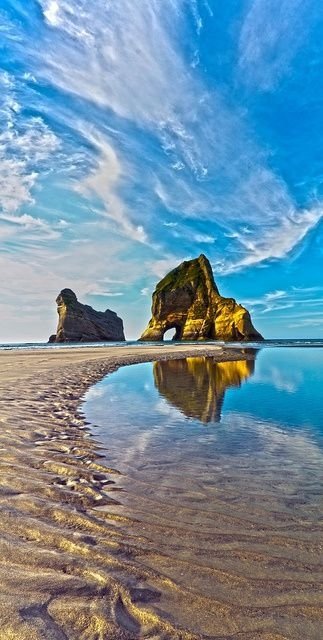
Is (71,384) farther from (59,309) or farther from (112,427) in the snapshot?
Answer: (59,309)

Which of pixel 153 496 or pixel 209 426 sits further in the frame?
pixel 209 426

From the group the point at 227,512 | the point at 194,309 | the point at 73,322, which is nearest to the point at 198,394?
the point at 227,512

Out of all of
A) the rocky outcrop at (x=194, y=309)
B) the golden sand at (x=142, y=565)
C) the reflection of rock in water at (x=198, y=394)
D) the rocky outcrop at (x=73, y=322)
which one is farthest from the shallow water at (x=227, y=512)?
the rocky outcrop at (x=73, y=322)

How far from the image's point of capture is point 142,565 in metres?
3.49

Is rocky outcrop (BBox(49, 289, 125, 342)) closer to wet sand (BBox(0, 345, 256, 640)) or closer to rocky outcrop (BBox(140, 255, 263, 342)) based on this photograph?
rocky outcrop (BBox(140, 255, 263, 342))

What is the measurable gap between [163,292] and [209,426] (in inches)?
6344

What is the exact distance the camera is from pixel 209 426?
940cm

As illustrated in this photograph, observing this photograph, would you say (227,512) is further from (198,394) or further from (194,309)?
(194,309)

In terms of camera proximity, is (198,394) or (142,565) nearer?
(142,565)

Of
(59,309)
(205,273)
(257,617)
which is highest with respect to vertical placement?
(205,273)

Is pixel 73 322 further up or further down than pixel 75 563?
further up

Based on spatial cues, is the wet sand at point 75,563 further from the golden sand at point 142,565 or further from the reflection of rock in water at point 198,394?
the reflection of rock in water at point 198,394

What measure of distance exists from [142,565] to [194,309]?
15787 centimetres

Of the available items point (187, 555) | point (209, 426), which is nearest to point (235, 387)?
point (209, 426)
